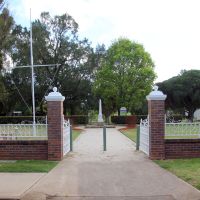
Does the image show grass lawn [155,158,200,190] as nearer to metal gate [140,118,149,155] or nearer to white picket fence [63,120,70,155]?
metal gate [140,118,149,155]

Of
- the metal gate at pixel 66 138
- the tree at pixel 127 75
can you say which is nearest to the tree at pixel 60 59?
the tree at pixel 127 75

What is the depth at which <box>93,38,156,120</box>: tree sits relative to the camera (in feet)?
177

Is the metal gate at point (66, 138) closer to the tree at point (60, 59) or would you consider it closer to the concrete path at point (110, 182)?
the concrete path at point (110, 182)

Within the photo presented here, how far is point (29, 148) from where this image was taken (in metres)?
14.9

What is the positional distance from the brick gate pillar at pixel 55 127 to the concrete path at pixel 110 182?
47 cm

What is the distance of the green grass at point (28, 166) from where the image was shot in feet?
40.6

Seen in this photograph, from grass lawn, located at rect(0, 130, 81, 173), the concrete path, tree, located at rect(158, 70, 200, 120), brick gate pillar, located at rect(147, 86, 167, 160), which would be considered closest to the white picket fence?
the concrete path

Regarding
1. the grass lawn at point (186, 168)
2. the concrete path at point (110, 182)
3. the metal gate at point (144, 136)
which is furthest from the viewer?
the metal gate at point (144, 136)

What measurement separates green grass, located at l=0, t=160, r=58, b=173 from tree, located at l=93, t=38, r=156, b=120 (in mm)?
39782

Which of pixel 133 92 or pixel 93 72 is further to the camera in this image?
pixel 93 72

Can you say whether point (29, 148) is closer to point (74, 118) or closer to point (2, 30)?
point (2, 30)

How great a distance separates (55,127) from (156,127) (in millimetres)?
3455

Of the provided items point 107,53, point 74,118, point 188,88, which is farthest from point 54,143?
point 188,88

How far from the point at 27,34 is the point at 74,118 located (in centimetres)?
1361
